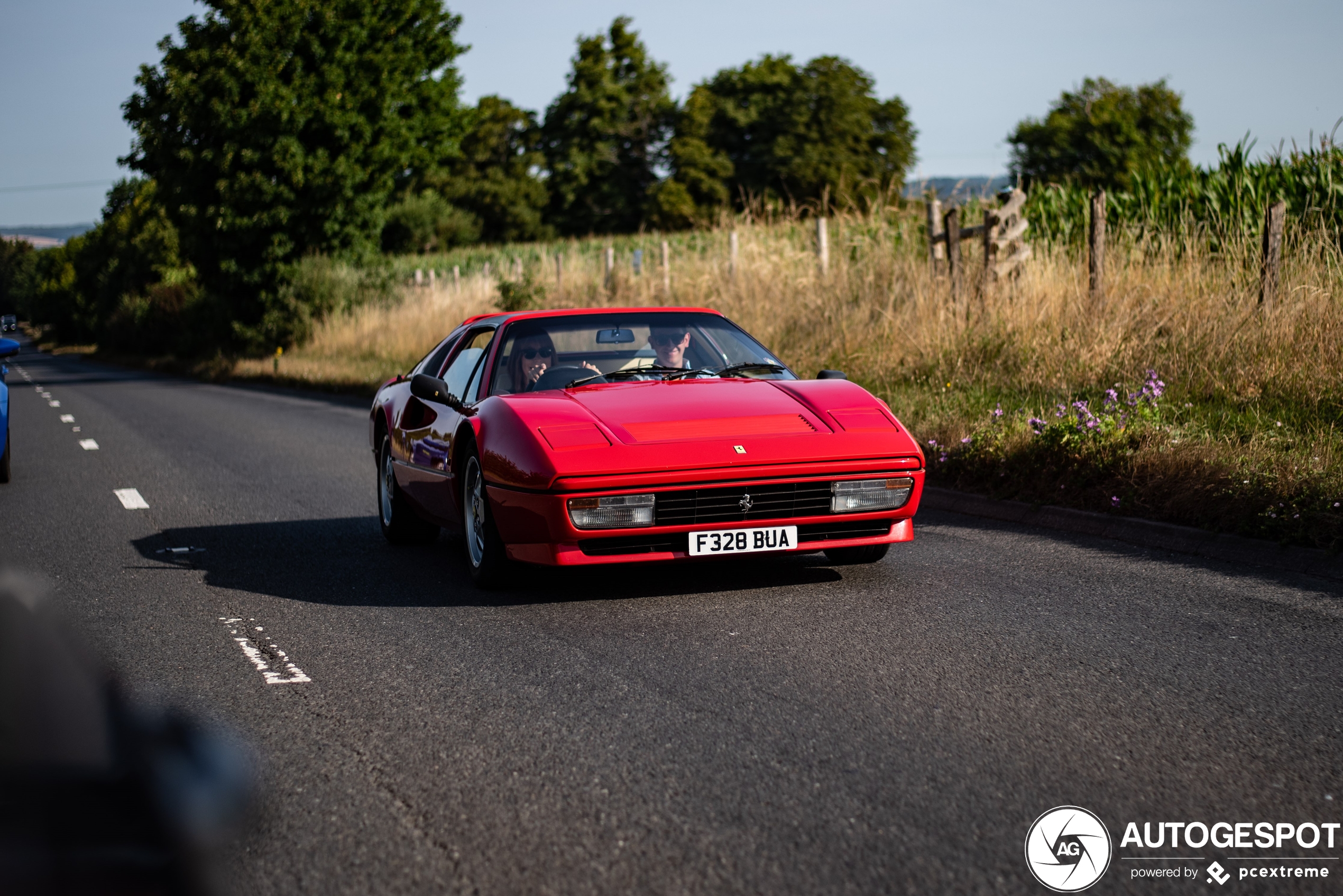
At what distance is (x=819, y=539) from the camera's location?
6332mm

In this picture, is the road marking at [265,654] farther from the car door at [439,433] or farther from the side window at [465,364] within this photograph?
the side window at [465,364]

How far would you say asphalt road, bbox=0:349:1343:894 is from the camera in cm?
326

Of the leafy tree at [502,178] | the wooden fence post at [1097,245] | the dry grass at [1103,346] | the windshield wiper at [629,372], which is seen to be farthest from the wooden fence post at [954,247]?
the leafy tree at [502,178]

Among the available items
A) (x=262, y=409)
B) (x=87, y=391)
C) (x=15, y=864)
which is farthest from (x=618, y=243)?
(x=15, y=864)

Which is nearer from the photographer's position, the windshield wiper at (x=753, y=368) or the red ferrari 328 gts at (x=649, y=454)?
the red ferrari 328 gts at (x=649, y=454)

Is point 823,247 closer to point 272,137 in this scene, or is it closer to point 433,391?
point 433,391

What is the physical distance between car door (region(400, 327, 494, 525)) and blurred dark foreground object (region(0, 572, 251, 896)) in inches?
209

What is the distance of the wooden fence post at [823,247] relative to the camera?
59.5ft

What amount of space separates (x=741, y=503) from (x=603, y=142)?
85.5m

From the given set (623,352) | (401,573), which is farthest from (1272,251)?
(401,573)

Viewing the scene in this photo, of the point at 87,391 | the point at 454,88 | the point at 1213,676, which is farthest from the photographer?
the point at 454,88

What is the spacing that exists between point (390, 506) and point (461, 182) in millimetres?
84634

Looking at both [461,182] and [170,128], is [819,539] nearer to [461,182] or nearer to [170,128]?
[170,128]

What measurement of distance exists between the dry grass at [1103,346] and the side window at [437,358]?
3.62 metres
